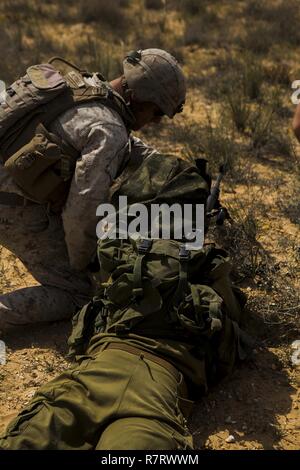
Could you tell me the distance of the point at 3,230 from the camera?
356 centimetres

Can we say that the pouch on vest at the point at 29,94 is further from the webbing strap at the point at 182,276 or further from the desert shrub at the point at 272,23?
the desert shrub at the point at 272,23

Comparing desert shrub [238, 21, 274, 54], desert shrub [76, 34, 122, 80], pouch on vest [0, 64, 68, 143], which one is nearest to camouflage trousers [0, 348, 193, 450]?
pouch on vest [0, 64, 68, 143]

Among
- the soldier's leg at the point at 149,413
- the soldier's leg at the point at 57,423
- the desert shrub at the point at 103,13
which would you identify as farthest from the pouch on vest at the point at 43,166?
the desert shrub at the point at 103,13

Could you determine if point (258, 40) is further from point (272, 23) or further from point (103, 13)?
point (103, 13)

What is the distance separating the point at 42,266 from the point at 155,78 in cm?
123

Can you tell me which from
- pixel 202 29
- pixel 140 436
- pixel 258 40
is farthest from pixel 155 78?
pixel 202 29

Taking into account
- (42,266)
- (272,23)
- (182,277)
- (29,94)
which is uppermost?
(29,94)

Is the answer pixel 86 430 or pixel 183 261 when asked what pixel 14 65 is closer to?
pixel 183 261

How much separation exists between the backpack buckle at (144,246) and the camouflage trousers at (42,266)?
861 millimetres

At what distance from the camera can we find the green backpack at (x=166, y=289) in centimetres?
271

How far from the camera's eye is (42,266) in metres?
3.60

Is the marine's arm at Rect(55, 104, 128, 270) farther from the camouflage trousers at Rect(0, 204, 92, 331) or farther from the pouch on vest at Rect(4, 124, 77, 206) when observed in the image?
the camouflage trousers at Rect(0, 204, 92, 331)

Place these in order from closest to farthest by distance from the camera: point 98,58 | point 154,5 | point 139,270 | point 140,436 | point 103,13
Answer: point 140,436 → point 139,270 → point 98,58 → point 103,13 → point 154,5

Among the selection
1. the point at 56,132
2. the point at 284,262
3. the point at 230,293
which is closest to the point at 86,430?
the point at 230,293
